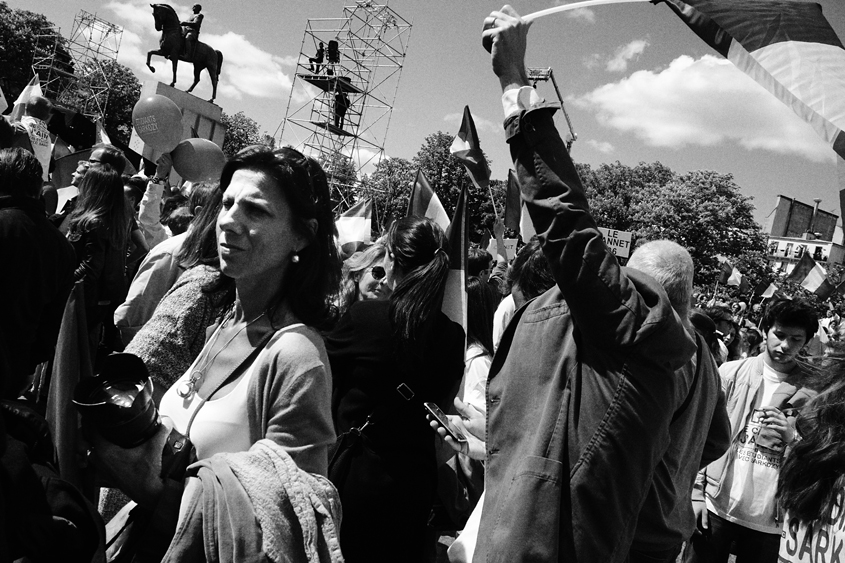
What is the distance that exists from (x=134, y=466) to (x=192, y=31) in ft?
54.6

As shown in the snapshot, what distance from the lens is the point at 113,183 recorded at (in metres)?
→ 4.21

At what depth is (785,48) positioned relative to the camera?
1.75m

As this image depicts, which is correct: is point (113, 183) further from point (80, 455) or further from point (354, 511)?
point (80, 455)

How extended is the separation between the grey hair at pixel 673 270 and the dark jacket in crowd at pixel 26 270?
2.56m

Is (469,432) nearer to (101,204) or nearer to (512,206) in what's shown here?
(101,204)

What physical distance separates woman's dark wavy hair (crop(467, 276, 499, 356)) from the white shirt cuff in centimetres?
181

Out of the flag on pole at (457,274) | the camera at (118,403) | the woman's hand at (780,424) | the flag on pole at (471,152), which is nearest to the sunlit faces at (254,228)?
the camera at (118,403)

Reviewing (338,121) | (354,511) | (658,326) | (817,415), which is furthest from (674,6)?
(338,121)

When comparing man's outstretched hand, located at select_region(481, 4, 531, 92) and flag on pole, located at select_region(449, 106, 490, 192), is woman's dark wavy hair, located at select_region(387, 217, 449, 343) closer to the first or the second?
man's outstretched hand, located at select_region(481, 4, 531, 92)

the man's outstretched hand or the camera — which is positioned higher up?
the man's outstretched hand

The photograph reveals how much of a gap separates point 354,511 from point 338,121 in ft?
101

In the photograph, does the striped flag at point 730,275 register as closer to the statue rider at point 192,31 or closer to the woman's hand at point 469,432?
the statue rider at point 192,31

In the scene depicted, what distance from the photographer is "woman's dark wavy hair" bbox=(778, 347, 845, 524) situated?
1598 mm

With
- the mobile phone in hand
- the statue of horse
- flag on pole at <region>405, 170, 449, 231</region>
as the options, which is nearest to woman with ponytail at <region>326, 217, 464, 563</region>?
the mobile phone in hand
